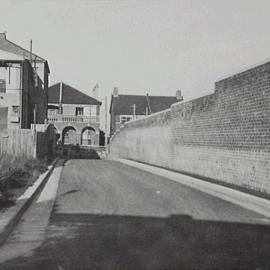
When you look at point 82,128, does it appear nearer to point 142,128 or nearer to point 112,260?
point 142,128

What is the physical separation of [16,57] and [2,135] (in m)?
19.5

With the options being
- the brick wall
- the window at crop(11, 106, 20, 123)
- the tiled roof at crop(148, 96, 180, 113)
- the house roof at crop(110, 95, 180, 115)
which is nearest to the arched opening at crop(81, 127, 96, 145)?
the house roof at crop(110, 95, 180, 115)

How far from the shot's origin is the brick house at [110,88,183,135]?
68750 mm

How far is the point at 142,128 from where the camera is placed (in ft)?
102

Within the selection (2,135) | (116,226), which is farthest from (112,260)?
(2,135)

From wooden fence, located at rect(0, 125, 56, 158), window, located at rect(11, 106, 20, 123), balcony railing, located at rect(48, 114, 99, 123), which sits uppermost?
balcony railing, located at rect(48, 114, 99, 123)

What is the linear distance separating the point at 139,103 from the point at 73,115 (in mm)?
15322

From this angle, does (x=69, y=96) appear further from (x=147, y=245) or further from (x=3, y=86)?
(x=147, y=245)

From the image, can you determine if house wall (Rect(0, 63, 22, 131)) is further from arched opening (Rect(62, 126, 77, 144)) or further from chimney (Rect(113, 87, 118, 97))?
chimney (Rect(113, 87, 118, 97))

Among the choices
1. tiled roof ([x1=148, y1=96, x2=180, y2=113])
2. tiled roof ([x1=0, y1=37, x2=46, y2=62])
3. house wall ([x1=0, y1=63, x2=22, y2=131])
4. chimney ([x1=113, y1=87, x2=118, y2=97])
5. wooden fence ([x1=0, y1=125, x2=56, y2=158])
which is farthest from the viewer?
chimney ([x1=113, y1=87, x2=118, y2=97])

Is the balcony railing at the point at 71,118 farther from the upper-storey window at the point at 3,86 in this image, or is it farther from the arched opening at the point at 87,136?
the upper-storey window at the point at 3,86

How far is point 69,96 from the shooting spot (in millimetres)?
61719

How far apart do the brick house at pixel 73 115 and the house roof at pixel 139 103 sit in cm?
922

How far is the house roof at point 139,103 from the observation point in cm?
6950
